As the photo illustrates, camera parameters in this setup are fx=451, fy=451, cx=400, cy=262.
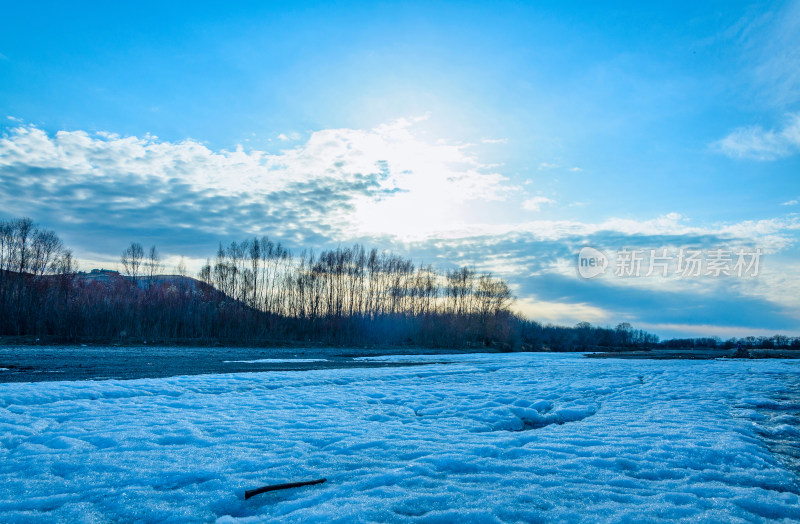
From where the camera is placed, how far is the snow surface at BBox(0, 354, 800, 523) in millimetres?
2666

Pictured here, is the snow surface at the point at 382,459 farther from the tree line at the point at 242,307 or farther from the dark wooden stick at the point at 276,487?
the tree line at the point at 242,307

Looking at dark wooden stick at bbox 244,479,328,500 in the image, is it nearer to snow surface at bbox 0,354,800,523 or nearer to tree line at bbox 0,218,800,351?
snow surface at bbox 0,354,800,523

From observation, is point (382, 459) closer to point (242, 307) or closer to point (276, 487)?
point (276, 487)

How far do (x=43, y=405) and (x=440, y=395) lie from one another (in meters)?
5.58

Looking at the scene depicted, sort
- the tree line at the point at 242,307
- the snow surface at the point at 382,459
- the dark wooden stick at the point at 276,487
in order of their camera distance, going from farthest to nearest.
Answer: the tree line at the point at 242,307
the dark wooden stick at the point at 276,487
the snow surface at the point at 382,459

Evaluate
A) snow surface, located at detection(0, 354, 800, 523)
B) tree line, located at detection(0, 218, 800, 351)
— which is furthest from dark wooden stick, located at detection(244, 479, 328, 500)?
tree line, located at detection(0, 218, 800, 351)

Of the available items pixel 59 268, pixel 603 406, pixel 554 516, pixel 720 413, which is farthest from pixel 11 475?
pixel 59 268

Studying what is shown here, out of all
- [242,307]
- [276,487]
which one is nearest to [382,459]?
[276,487]

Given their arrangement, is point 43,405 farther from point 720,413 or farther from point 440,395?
point 720,413

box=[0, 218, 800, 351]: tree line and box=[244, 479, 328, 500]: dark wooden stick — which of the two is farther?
box=[0, 218, 800, 351]: tree line

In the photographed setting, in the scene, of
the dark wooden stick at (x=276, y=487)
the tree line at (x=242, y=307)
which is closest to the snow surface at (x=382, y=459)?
the dark wooden stick at (x=276, y=487)

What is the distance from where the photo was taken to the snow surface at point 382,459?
2666 mm

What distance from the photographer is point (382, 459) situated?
145 inches

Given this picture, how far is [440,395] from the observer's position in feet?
25.0
